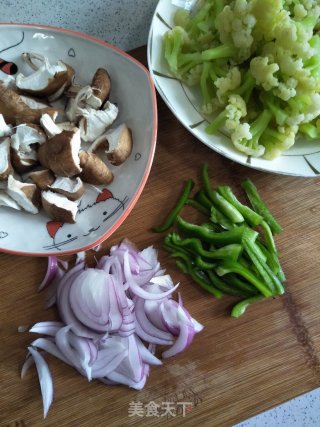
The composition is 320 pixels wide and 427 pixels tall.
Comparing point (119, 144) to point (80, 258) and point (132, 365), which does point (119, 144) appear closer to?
point (80, 258)

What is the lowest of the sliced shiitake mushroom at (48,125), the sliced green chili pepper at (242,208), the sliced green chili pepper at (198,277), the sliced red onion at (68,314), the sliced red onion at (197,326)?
the sliced red onion at (68,314)

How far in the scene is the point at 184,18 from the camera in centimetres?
134

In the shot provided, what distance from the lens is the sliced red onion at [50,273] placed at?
1306 mm

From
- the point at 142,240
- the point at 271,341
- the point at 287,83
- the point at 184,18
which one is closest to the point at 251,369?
the point at 271,341

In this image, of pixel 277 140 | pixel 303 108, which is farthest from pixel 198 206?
pixel 303 108

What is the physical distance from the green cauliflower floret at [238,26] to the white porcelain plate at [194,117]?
0.60 feet

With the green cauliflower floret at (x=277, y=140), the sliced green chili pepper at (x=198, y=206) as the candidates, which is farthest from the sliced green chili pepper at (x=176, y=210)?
the green cauliflower floret at (x=277, y=140)

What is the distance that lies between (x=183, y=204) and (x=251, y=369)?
1.72ft

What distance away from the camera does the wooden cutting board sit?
1250 millimetres

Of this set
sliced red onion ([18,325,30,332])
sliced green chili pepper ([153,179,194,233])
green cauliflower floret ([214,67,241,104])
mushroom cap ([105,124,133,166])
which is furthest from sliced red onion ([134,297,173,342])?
green cauliflower floret ([214,67,241,104])

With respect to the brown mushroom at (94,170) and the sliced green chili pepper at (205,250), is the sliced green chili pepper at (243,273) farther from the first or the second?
the brown mushroom at (94,170)

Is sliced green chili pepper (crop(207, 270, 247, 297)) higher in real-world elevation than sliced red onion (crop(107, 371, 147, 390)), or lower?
higher

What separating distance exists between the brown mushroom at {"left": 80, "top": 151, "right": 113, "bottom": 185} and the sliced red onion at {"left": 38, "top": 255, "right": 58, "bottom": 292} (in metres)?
0.26

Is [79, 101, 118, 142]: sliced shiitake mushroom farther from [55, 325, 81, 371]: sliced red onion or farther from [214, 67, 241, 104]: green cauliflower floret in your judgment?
[55, 325, 81, 371]: sliced red onion
